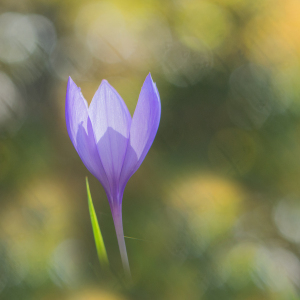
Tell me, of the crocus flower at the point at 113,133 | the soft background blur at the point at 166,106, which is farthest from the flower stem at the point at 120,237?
the soft background blur at the point at 166,106

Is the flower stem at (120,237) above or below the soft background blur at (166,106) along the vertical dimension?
above

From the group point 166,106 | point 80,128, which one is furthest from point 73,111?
point 166,106

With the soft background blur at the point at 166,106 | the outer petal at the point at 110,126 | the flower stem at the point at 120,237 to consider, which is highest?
the outer petal at the point at 110,126

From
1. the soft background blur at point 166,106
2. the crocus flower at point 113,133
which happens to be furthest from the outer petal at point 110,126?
the soft background blur at point 166,106

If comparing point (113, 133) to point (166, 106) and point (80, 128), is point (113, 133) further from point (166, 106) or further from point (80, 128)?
point (166, 106)

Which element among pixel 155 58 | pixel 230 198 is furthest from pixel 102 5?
pixel 230 198

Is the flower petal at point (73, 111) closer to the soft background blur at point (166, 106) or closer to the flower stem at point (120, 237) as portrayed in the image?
the flower stem at point (120, 237)

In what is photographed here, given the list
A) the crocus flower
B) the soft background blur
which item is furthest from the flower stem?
the soft background blur

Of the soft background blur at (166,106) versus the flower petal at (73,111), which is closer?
the flower petal at (73,111)
